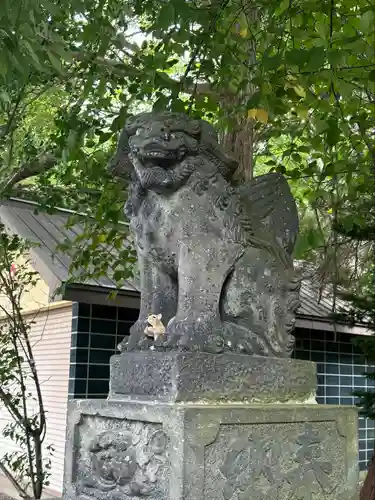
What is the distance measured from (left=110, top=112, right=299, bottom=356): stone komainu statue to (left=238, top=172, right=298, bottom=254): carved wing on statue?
0.05m

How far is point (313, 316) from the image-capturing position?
8492 millimetres

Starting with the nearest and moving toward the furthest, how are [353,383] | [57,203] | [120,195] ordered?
[120,195]
[57,203]
[353,383]

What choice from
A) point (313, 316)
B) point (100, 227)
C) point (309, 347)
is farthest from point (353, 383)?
point (100, 227)

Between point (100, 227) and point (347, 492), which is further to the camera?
point (100, 227)

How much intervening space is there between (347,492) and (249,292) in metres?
1.06

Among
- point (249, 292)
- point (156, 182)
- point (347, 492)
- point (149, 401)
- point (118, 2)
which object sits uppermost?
point (118, 2)

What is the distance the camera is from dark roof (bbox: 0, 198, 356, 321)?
639cm

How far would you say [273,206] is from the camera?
308 cm

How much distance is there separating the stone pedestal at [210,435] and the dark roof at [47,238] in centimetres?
348

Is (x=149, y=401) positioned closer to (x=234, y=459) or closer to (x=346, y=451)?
(x=234, y=459)

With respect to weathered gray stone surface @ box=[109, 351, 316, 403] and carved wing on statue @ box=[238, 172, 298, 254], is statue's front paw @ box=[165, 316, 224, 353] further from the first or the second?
carved wing on statue @ box=[238, 172, 298, 254]

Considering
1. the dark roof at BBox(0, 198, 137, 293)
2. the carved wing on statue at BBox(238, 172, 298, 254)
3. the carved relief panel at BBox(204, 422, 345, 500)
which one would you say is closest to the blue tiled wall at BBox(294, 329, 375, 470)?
the dark roof at BBox(0, 198, 137, 293)

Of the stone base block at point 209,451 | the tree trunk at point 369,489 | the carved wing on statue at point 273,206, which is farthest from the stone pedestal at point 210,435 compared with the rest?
the tree trunk at point 369,489

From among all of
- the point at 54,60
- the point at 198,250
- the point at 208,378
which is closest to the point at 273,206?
the point at 198,250
